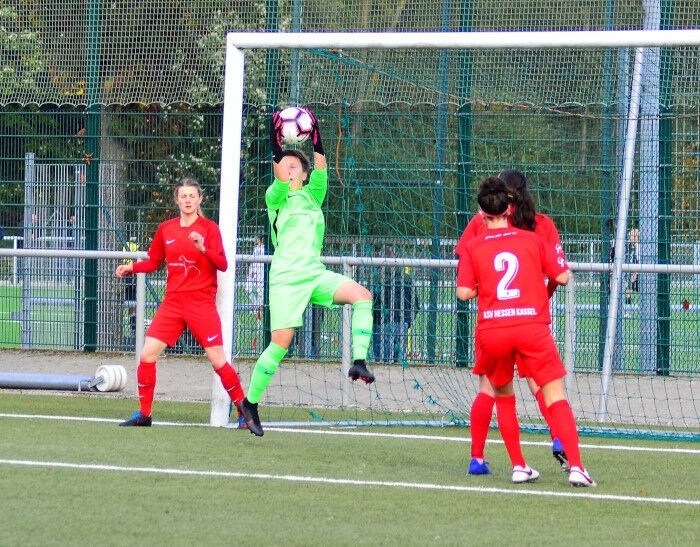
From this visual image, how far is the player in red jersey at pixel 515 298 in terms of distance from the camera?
6914mm

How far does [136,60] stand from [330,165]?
392cm

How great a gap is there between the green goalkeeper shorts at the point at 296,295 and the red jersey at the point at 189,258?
0.64 m

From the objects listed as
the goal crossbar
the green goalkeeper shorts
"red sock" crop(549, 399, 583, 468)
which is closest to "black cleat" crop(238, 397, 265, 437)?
the green goalkeeper shorts

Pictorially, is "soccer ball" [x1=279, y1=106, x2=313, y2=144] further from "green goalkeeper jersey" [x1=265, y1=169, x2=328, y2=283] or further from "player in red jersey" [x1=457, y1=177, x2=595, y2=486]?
"player in red jersey" [x1=457, y1=177, x2=595, y2=486]

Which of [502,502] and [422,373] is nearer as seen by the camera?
[502,502]

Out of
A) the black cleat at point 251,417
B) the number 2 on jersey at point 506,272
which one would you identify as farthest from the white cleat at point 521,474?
the black cleat at point 251,417

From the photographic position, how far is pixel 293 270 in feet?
28.5

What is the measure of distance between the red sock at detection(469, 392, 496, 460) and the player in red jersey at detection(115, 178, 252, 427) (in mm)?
2248

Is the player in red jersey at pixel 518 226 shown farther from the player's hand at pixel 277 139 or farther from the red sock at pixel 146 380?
the red sock at pixel 146 380

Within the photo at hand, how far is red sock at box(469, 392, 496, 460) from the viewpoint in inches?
293

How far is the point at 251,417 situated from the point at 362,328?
0.97m

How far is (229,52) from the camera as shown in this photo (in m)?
9.67

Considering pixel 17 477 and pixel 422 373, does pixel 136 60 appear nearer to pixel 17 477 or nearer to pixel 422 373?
pixel 422 373

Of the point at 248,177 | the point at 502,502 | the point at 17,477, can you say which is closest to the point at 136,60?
the point at 248,177
